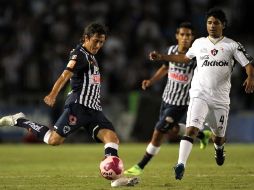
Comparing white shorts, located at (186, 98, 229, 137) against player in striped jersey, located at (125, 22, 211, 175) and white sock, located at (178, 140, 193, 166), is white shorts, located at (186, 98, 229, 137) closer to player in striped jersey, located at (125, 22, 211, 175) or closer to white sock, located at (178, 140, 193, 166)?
white sock, located at (178, 140, 193, 166)

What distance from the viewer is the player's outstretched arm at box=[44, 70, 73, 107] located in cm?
946

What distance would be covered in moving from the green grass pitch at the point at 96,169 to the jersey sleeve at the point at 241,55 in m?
1.65

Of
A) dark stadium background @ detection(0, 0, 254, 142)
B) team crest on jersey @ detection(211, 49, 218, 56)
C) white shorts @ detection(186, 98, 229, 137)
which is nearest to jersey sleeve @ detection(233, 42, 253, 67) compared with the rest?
team crest on jersey @ detection(211, 49, 218, 56)

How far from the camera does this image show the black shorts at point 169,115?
12.0 m

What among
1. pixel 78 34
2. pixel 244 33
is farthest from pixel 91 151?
pixel 244 33

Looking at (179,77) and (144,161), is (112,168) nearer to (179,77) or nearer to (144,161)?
(144,161)

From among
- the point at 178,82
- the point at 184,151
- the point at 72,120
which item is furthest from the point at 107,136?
the point at 178,82

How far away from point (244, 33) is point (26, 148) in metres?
8.90

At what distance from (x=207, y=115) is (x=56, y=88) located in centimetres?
237

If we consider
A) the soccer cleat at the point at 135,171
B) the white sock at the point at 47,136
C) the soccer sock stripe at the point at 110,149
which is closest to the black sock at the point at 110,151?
the soccer sock stripe at the point at 110,149

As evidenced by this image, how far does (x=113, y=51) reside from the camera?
71.8 ft

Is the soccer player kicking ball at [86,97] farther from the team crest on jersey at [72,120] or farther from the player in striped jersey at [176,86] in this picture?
the player in striped jersey at [176,86]

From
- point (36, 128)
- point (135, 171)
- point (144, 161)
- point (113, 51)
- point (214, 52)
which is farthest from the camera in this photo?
point (113, 51)

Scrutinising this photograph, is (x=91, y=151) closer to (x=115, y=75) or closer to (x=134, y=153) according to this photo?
(x=134, y=153)
